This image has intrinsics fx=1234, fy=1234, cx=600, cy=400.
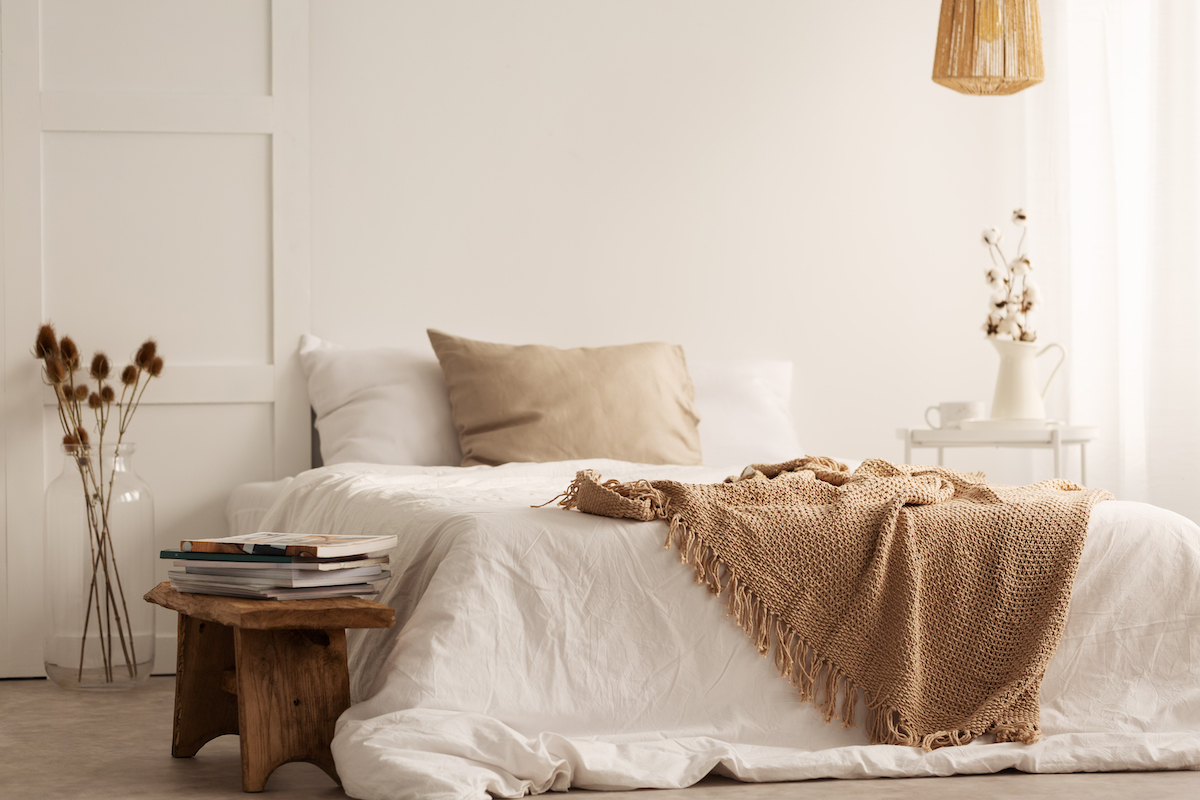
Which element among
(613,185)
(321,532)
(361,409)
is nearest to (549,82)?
(613,185)

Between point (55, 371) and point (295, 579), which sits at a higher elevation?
point (55, 371)

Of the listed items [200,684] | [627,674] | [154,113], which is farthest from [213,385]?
[627,674]

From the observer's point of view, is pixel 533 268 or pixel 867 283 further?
pixel 867 283

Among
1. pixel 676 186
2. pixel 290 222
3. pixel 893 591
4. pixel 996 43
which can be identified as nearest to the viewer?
pixel 893 591

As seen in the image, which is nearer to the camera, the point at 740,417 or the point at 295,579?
the point at 295,579

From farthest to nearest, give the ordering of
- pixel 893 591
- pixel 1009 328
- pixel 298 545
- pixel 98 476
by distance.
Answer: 1. pixel 1009 328
2. pixel 98 476
3. pixel 893 591
4. pixel 298 545

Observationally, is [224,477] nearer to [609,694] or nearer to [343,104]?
[343,104]

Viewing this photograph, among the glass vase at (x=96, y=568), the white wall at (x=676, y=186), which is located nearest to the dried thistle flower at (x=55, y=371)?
the glass vase at (x=96, y=568)

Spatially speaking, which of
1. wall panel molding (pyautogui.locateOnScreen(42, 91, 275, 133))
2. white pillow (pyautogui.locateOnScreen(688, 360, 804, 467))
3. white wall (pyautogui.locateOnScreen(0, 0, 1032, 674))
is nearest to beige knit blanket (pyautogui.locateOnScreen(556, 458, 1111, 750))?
white pillow (pyautogui.locateOnScreen(688, 360, 804, 467))

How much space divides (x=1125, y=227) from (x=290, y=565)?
2.67 meters

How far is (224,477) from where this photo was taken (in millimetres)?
3256

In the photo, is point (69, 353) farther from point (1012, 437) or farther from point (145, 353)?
point (1012, 437)

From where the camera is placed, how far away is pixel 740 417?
3.39 meters

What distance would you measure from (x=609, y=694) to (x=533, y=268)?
1.90 meters
